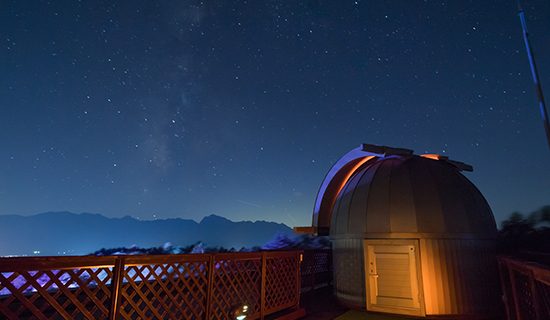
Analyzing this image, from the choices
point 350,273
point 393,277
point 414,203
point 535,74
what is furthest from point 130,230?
point 535,74

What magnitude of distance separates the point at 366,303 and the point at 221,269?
3.95 meters

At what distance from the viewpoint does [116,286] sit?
3570 mm

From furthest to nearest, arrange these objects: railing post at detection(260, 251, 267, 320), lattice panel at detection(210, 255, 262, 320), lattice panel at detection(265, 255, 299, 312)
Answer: lattice panel at detection(265, 255, 299, 312) < railing post at detection(260, 251, 267, 320) < lattice panel at detection(210, 255, 262, 320)

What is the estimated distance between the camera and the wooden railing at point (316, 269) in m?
9.80

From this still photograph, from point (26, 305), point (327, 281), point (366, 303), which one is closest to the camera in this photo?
point (26, 305)

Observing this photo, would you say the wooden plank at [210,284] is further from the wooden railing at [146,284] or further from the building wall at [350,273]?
the building wall at [350,273]

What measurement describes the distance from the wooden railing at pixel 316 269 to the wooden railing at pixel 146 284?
273 cm

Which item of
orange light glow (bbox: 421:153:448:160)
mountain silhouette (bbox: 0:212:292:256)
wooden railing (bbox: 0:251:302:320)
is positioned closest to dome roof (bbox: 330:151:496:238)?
orange light glow (bbox: 421:153:448:160)

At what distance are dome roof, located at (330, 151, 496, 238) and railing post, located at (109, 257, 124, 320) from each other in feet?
18.2

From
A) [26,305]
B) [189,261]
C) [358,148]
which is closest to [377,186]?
[358,148]

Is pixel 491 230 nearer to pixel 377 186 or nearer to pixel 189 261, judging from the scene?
pixel 377 186

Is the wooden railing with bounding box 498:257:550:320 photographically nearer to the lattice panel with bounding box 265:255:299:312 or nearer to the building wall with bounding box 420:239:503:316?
the building wall with bounding box 420:239:503:316

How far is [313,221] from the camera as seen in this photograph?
1024 cm

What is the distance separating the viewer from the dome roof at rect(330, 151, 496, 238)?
697cm
